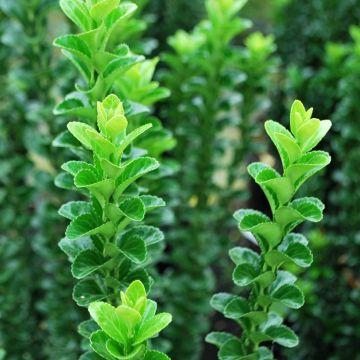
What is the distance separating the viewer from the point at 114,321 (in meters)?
0.54

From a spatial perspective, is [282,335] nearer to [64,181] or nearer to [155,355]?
[155,355]

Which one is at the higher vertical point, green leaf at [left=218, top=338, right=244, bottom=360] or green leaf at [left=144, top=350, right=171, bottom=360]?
green leaf at [left=218, top=338, right=244, bottom=360]

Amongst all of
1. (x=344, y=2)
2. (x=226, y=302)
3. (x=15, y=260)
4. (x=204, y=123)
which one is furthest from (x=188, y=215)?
(x=344, y=2)

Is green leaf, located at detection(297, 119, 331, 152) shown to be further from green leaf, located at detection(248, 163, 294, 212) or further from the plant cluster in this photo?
the plant cluster

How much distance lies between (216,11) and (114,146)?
1.91ft

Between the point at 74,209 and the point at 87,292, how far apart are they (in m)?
0.10

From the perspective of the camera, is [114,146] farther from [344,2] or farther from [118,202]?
[344,2]

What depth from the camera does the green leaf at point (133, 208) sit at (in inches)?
23.7

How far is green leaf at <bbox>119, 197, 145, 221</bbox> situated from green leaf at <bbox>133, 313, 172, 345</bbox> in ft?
0.35

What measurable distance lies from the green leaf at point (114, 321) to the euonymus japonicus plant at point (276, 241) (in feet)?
0.51

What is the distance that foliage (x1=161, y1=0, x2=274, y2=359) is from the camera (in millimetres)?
1140

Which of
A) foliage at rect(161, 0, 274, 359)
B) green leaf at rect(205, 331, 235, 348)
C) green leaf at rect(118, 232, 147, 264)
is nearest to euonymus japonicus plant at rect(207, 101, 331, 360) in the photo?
green leaf at rect(205, 331, 235, 348)

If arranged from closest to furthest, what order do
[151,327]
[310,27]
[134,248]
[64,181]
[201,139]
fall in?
[151,327] → [134,248] → [64,181] → [201,139] → [310,27]

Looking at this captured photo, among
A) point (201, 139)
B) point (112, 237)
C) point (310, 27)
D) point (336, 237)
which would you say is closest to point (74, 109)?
point (112, 237)
